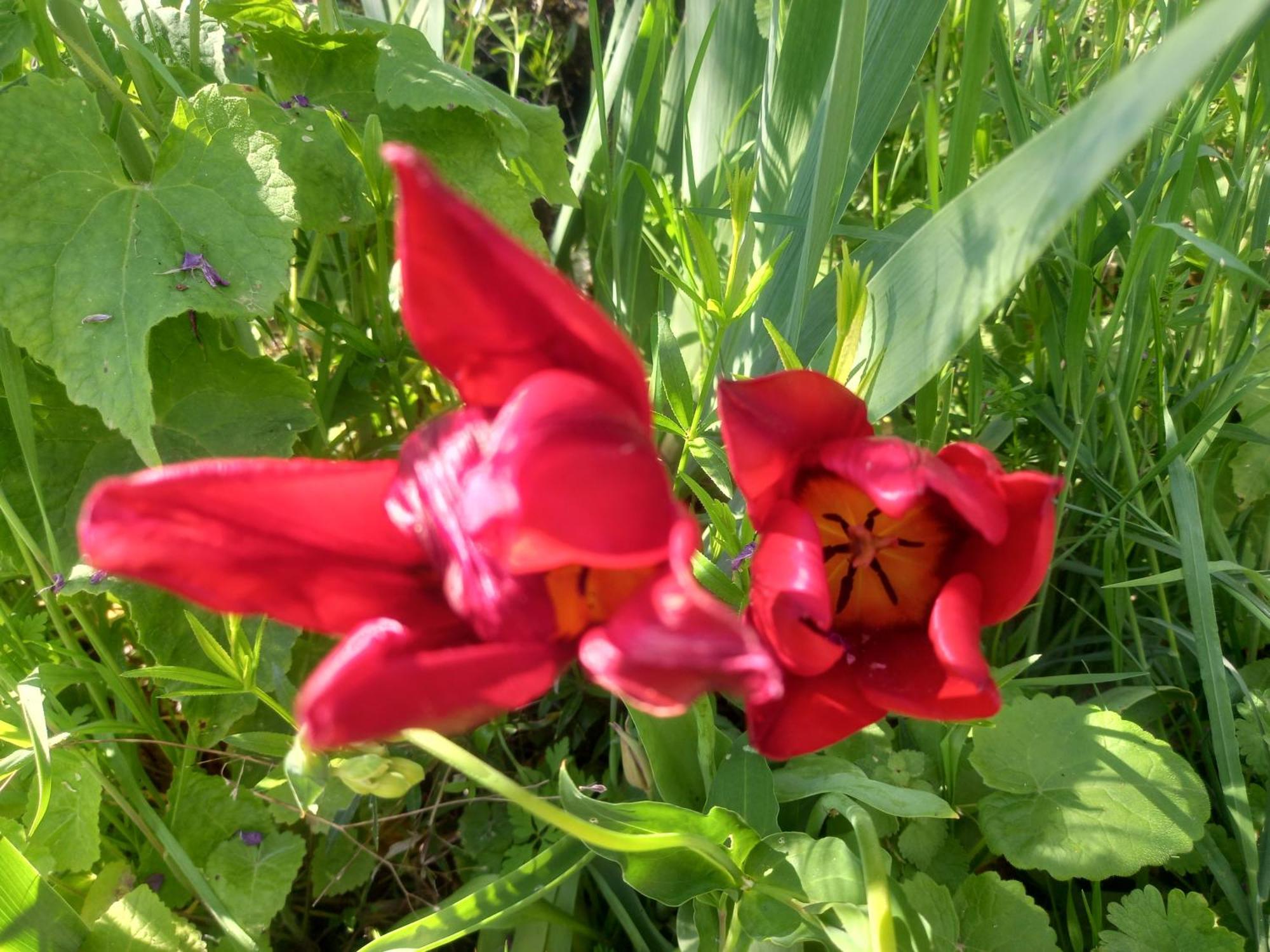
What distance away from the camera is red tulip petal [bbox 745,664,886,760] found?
0.75 metres

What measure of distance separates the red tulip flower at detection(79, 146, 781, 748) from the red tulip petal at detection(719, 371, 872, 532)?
0.39 ft

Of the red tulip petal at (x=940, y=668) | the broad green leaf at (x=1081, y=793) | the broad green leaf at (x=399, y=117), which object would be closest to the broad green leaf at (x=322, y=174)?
the broad green leaf at (x=399, y=117)

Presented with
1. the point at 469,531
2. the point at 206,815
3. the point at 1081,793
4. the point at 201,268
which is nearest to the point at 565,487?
the point at 469,531

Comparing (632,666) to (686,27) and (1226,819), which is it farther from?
(686,27)

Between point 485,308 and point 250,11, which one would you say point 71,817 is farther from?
point 250,11

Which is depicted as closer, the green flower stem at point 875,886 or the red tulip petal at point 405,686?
the red tulip petal at point 405,686

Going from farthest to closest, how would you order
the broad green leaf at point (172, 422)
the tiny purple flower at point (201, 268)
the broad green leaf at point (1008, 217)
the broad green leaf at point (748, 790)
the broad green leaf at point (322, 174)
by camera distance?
the broad green leaf at point (322, 174), the broad green leaf at point (172, 422), the tiny purple flower at point (201, 268), the broad green leaf at point (748, 790), the broad green leaf at point (1008, 217)

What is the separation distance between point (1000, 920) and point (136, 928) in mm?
1010

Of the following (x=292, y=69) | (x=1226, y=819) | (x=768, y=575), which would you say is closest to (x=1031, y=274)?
(x=1226, y=819)

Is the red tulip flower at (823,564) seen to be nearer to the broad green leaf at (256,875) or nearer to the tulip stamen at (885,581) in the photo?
the tulip stamen at (885,581)

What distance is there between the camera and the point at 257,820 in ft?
4.48

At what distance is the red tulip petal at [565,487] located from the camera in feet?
2.05

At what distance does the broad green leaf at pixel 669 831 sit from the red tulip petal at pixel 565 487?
345 mm

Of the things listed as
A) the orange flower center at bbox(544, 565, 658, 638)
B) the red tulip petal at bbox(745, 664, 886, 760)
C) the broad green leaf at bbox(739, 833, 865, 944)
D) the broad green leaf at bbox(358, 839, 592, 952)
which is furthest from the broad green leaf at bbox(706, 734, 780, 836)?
the orange flower center at bbox(544, 565, 658, 638)
